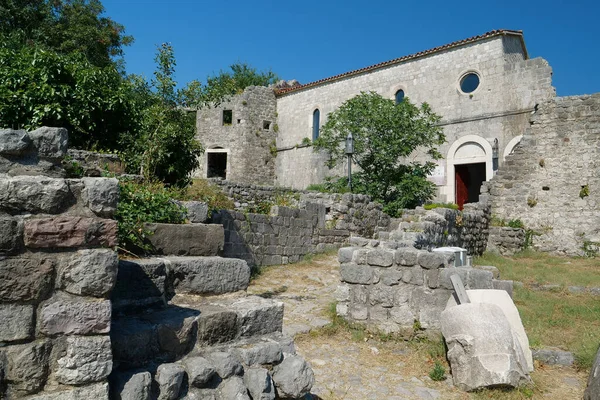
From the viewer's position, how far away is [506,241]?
14.3 meters

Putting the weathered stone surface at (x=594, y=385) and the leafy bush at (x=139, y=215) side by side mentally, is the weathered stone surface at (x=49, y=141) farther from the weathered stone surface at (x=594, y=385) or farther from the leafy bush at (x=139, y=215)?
the weathered stone surface at (x=594, y=385)

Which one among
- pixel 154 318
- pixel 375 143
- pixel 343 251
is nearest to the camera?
pixel 154 318

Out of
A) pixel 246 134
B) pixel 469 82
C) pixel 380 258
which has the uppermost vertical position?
pixel 469 82

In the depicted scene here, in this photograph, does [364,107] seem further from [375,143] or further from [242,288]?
[242,288]

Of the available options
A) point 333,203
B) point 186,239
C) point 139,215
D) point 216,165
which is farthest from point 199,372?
point 216,165

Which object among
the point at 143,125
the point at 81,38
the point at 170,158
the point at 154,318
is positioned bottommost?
the point at 154,318

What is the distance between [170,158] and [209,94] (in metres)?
1.88

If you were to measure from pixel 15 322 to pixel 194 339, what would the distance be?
3.18ft

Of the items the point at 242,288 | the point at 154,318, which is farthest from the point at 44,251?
the point at 242,288

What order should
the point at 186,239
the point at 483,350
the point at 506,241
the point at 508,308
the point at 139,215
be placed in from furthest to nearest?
1. the point at 506,241
2. the point at 508,308
3. the point at 483,350
4. the point at 139,215
5. the point at 186,239

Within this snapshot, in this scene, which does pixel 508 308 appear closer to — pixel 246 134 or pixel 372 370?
pixel 372 370

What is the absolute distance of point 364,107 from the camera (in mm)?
17203

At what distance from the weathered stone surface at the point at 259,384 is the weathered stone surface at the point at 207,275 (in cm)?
78

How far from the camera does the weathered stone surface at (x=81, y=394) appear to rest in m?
1.81
